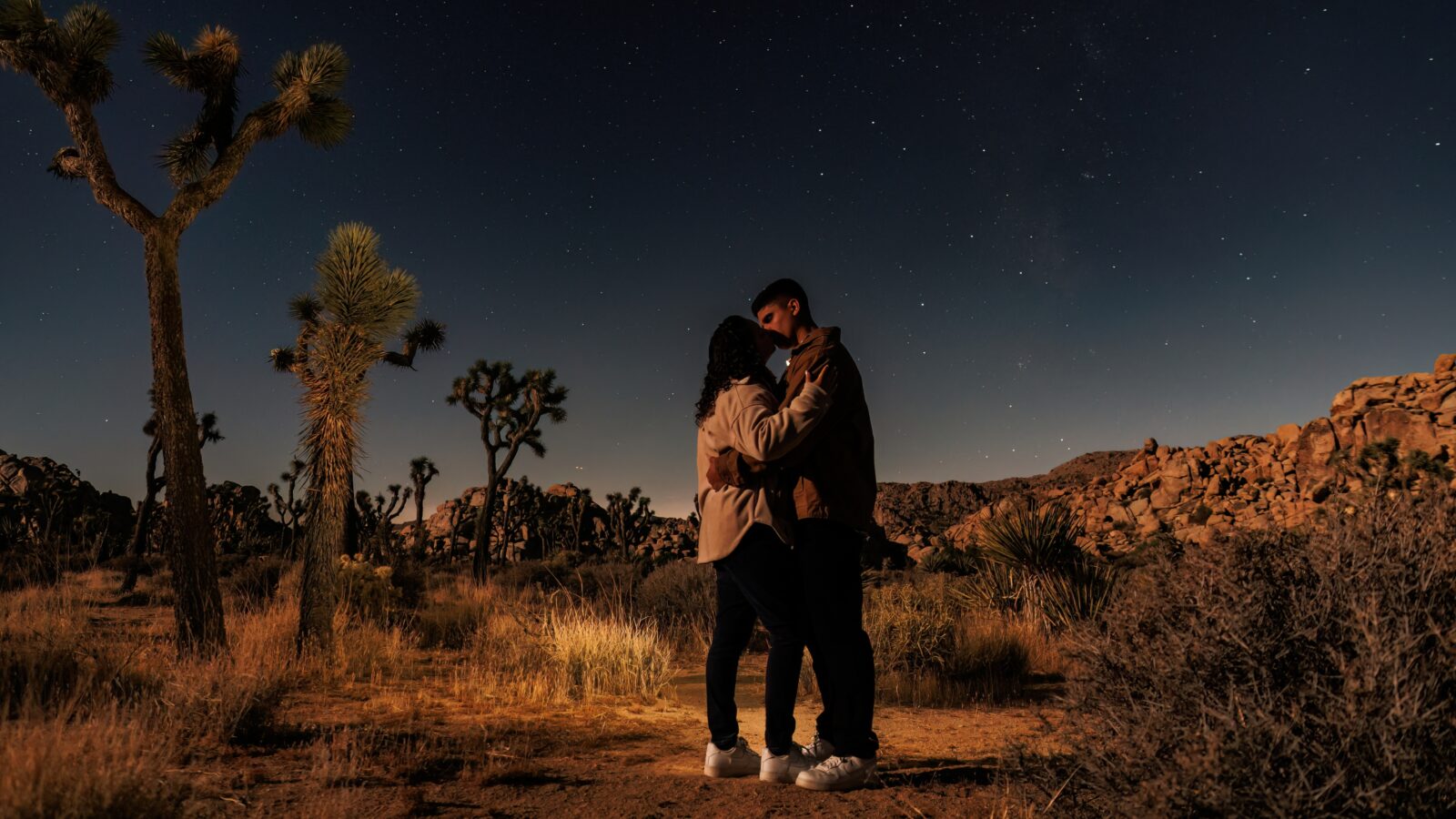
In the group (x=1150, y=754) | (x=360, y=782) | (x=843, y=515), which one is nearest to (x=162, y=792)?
(x=360, y=782)

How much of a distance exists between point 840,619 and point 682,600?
942cm

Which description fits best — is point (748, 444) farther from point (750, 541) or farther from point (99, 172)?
point (99, 172)

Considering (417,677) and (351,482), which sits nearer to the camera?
(417,677)

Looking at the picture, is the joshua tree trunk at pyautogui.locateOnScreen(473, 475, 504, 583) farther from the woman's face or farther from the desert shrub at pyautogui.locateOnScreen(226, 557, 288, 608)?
the woman's face

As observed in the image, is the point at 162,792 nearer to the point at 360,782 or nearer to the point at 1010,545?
the point at 360,782

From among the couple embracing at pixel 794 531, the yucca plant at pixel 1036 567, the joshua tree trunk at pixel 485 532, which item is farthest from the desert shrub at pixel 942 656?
the joshua tree trunk at pixel 485 532

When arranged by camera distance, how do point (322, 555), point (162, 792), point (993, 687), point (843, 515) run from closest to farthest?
point (162, 792), point (843, 515), point (993, 687), point (322, 555)

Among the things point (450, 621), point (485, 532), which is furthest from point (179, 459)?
point (485, 532)

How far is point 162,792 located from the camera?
2.64 meters

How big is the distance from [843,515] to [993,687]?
4472mm

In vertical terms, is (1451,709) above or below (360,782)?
above

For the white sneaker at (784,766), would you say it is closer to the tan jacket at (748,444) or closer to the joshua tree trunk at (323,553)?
the tan jacket at (748,444)

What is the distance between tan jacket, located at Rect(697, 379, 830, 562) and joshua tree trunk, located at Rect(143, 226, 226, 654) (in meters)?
6.39

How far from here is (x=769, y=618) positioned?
3.35 meters
